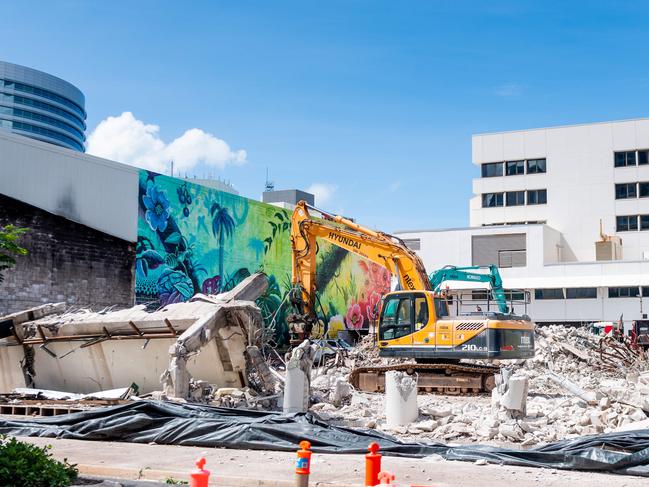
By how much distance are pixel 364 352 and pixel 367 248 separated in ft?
22.9

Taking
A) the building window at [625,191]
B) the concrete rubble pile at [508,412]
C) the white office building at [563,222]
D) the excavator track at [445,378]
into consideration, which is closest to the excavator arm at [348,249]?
the excavator track at [445,378]

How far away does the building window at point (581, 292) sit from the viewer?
50.9 metres

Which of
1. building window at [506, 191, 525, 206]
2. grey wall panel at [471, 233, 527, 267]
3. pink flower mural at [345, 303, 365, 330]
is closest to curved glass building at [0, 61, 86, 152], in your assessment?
building window at [506, 191, 525, 206]

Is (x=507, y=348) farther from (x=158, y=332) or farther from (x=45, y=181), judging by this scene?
(x=45, y=181)

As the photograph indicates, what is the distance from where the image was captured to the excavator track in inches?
880

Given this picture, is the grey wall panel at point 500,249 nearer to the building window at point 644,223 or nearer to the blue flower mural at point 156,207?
the building window at point 644,223

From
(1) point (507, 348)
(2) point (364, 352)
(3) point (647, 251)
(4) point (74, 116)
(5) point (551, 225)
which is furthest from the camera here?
(4) point (74, 116)

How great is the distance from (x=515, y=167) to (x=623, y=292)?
12.8 metres

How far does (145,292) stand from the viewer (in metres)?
28.3

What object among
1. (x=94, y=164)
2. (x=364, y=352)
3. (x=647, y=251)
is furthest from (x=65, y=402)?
(x=647, y=251)

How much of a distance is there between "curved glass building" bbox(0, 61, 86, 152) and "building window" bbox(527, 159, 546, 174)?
89.3m

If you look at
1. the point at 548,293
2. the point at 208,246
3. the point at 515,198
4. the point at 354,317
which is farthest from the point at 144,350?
the point at 515,198

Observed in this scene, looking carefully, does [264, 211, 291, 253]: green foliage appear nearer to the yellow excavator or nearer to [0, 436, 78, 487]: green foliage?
the yellow excavator

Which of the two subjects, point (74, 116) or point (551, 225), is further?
point (74, 116)
